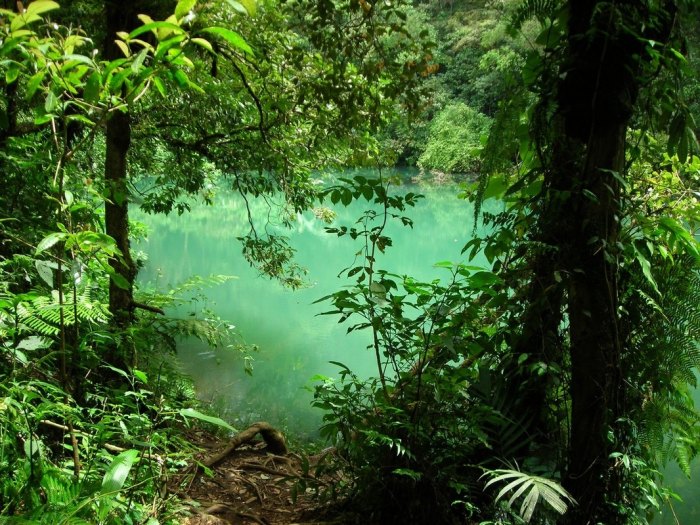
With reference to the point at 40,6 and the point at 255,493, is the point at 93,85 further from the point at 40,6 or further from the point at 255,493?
the point at 255,493

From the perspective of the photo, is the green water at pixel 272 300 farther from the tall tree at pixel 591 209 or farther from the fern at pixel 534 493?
the tall tree at pixel 591 209

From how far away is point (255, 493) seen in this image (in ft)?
9.14

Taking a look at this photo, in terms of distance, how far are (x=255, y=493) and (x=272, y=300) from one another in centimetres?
748

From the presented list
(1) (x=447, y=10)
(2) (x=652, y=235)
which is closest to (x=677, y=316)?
(2) (x=652, y=235)

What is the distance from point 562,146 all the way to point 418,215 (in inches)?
692

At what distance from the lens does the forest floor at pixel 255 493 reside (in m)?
2.32

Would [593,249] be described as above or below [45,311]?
above

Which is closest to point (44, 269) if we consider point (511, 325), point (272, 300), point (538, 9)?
point (511, 325)

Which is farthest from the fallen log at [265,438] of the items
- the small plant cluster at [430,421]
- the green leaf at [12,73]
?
the green leaf at [12,73]

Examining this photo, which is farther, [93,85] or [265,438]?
[265,438]

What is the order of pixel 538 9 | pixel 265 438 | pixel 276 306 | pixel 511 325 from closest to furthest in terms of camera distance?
pixel 538 9 → pixel 511 325 → pixel 265 438 → pixel 276 306

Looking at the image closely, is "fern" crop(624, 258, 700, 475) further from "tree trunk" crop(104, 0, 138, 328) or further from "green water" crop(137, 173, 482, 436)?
"tree trunk" crop(104, 0, 138, 328)

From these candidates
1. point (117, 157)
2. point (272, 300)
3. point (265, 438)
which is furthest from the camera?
point (272, 300)

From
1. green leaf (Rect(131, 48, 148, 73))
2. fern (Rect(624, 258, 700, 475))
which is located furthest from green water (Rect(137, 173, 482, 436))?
green leaf (Rect(131, 48, 148, 73))
